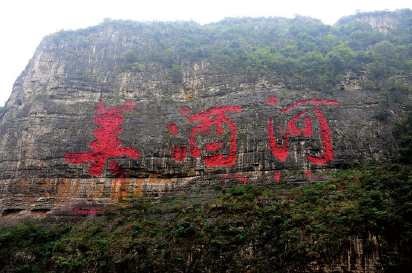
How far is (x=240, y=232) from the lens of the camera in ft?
43.3

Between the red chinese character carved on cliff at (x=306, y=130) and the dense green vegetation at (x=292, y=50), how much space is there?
150cm

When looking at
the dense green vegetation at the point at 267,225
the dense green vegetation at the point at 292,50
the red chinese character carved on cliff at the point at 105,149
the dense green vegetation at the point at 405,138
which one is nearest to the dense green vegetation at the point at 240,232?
the dense green vegetation at the point at 267,225

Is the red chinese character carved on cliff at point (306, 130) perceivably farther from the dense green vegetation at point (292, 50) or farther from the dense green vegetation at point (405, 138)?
the dense green vegetation at point (405, 138)

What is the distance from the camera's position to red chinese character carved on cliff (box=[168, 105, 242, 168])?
18.2 m

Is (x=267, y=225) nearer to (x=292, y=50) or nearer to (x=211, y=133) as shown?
(x=211, y=133)

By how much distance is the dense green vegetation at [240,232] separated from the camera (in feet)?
38.1

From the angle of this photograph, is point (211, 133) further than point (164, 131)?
No

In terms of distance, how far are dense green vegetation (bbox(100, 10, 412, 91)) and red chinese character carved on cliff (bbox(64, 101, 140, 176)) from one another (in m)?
3.86

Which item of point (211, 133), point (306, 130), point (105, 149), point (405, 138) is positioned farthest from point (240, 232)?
point (105, 149)

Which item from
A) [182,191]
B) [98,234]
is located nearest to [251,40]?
[182,191]

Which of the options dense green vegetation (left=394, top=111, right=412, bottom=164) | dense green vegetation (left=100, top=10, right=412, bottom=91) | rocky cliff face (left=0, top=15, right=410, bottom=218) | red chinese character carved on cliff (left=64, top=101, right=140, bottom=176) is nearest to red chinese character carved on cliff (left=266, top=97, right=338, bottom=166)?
rocky cliff face (left=0, top=15, right=410, bottom=218)

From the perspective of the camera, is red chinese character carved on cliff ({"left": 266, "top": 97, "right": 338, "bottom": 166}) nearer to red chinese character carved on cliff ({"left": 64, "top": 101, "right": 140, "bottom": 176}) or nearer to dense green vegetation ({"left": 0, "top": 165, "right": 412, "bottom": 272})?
dense green vegetation ({"left": 0, "top": 165, "right": 412, "bottom": 272})

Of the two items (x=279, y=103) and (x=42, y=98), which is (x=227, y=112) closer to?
(x=279, y=103)

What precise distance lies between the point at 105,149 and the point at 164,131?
2829mm
